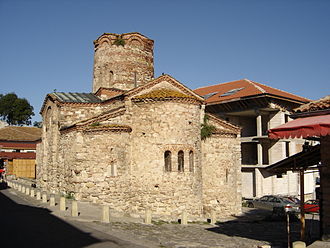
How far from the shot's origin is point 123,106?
66.2 ft

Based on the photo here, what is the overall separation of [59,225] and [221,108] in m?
21.1

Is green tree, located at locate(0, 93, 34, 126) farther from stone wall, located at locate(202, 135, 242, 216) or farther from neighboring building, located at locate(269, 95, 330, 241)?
neighboring building, located at locate(269, 95, 330, 241)

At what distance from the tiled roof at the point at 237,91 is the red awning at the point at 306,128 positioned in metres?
19.1

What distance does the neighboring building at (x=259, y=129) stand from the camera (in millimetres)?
28984

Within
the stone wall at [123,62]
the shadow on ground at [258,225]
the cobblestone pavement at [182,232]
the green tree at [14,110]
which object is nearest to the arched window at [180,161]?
the cobblestone pavement at [182,232]

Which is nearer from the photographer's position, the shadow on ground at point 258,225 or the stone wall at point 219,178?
the shadow on ground at point 258,225

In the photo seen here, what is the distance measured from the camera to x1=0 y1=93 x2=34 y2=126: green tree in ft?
222

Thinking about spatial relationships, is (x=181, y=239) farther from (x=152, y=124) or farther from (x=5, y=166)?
(x=5, y=166)

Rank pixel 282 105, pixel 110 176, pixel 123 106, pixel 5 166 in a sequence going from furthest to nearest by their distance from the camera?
pixel 5 166, pixel 282 105, pixel 123 106, pixel 110 176

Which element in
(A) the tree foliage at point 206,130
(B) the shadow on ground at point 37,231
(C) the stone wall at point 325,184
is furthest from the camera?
(A) the tree foliage at point 206,130

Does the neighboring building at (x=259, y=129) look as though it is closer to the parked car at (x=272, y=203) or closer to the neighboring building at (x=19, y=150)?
the parked car at (x=272, y=203)

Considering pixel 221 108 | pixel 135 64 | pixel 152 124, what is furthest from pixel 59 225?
pixel 221 108

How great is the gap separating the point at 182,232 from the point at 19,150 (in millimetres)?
38630

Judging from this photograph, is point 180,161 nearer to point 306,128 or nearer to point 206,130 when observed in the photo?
point 206,130
